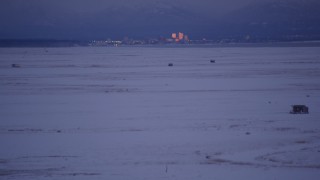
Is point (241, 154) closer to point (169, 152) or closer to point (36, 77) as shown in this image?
point (169, 152)

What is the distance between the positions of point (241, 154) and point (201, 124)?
329 cm

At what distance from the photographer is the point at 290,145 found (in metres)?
10.6

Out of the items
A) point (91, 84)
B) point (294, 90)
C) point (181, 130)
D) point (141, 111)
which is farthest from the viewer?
point (91, 84)

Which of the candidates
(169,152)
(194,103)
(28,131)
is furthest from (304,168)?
(194,103)

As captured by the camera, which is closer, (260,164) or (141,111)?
(260,164)

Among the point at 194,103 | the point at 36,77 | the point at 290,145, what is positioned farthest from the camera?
the point at 36,77

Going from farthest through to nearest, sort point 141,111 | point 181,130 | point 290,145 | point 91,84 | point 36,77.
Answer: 1. point 36,77
2. point 91,84
3. point 141,111
4. point 181,130
5. point 290,145

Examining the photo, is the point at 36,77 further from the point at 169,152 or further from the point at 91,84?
the point at 169,152

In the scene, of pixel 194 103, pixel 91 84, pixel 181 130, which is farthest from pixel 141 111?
pixel 91 84

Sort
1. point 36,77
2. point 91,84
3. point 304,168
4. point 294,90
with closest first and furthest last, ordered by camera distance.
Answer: point 304,168, point 294,90, point 91,84, point 36,77

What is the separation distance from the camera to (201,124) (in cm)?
1318

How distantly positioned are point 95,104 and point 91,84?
727cm

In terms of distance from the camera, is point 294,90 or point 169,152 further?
point 294,90

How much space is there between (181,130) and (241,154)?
2.75 meters
